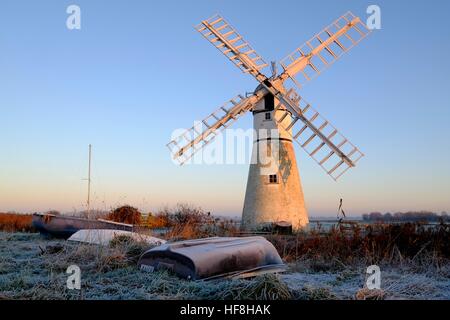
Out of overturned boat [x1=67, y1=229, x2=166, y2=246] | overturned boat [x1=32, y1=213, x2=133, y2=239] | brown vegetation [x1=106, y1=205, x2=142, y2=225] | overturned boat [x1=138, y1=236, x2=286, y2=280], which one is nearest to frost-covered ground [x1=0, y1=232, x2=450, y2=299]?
overturned boat [x1=138, y1=236, x2=286, y2=280]

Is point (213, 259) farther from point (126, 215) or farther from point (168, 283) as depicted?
point (126, 215)

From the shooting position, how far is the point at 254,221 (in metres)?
17.7

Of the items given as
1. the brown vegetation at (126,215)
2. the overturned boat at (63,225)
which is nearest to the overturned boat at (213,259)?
the overturned boat at (63,225)

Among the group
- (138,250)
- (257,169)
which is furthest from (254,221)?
(138,250)

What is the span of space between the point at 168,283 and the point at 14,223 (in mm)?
16841

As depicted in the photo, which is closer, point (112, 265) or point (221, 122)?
point (112, 265)

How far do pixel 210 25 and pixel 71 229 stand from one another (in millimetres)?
10435

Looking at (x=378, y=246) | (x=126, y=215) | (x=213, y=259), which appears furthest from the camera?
(x=126, y=215)

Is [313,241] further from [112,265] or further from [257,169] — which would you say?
[257,169]

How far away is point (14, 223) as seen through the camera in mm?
19844

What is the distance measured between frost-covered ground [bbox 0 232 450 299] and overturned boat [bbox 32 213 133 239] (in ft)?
16.3

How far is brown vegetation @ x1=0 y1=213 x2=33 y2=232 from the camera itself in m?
18.3

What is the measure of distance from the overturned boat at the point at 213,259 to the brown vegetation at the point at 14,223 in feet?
41.9

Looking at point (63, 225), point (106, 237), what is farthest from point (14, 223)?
point (106, 237)
